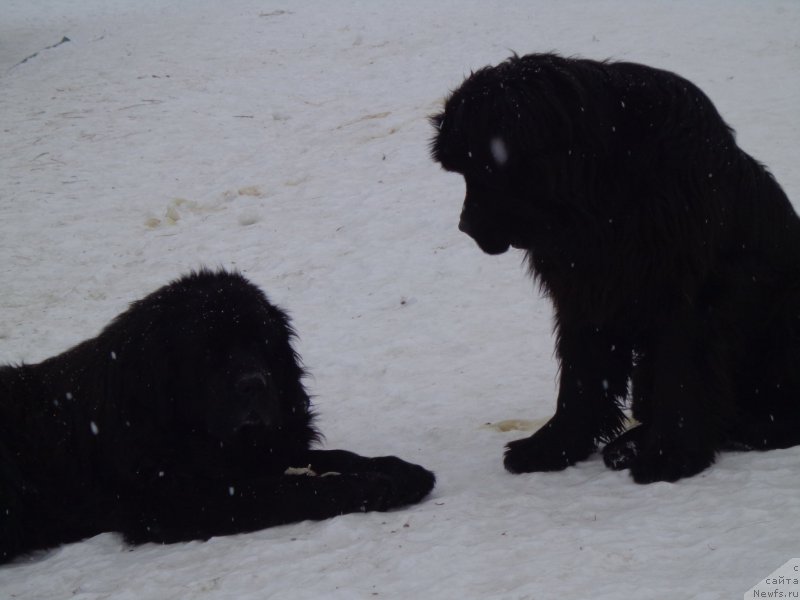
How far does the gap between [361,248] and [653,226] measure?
18.9ft

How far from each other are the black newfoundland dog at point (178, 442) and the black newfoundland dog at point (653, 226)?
1.14 m

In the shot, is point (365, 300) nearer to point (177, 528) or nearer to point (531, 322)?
point (531, 322)

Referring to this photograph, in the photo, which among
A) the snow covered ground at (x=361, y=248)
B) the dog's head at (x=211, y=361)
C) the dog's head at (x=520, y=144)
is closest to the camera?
the snow covered ground at (x=361, y=248)

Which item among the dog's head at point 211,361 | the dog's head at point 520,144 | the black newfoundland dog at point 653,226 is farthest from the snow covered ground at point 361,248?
the dog's head at point 520,144

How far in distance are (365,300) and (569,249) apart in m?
4.36

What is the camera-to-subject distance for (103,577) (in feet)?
11.4

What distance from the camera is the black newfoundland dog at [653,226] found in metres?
Answer: 3.52

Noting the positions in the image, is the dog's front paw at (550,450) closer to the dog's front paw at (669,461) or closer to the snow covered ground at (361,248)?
the snow covered ground at (361,248)

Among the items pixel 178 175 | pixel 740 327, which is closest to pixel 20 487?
pixel 740 327

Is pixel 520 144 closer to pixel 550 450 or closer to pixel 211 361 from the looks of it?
pixel 550 450

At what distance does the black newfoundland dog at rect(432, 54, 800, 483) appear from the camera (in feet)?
11.6

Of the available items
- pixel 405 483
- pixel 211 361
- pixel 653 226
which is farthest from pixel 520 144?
pixel 211 361

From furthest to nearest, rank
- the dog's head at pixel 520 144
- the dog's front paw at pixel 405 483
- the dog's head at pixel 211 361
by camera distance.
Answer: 1. the dog's head at pixel 211 361
2. the dog's front paw at pixel 405 483
3. the dog's head at pixel 520 144

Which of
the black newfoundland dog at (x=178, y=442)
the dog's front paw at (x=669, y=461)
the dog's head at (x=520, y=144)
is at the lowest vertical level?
the dog's front paw at (x=669, y=461)
